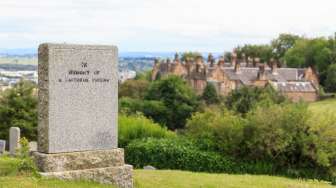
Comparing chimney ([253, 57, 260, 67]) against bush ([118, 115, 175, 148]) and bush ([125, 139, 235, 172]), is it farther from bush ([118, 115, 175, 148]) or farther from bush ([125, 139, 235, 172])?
bush ([125, 139, 235, 172])

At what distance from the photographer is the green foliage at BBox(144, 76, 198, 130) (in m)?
82.6

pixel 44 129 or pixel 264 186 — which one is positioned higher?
pixel 44 129

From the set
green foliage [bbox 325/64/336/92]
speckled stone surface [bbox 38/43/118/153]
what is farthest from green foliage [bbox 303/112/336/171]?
green foliage [bbox 325/64/336/92]

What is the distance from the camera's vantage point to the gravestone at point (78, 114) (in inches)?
457

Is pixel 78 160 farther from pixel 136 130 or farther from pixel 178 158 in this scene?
pixel 136 130

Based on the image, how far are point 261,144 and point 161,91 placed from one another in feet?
204

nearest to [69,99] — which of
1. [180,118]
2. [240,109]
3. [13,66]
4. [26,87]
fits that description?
[26,87]

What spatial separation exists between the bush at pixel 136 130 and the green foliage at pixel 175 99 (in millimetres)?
52308

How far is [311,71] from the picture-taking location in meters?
117

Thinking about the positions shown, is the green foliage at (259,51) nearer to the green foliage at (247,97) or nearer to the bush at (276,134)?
the green foliage at (247,97)

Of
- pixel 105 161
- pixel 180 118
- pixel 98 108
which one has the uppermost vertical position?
pixel 98 108

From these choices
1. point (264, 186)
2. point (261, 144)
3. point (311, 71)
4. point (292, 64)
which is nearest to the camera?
point (264, 186)

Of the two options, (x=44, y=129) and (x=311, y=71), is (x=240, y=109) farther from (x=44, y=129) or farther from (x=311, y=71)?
(x=44, y=129)

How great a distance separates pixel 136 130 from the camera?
28.2m
